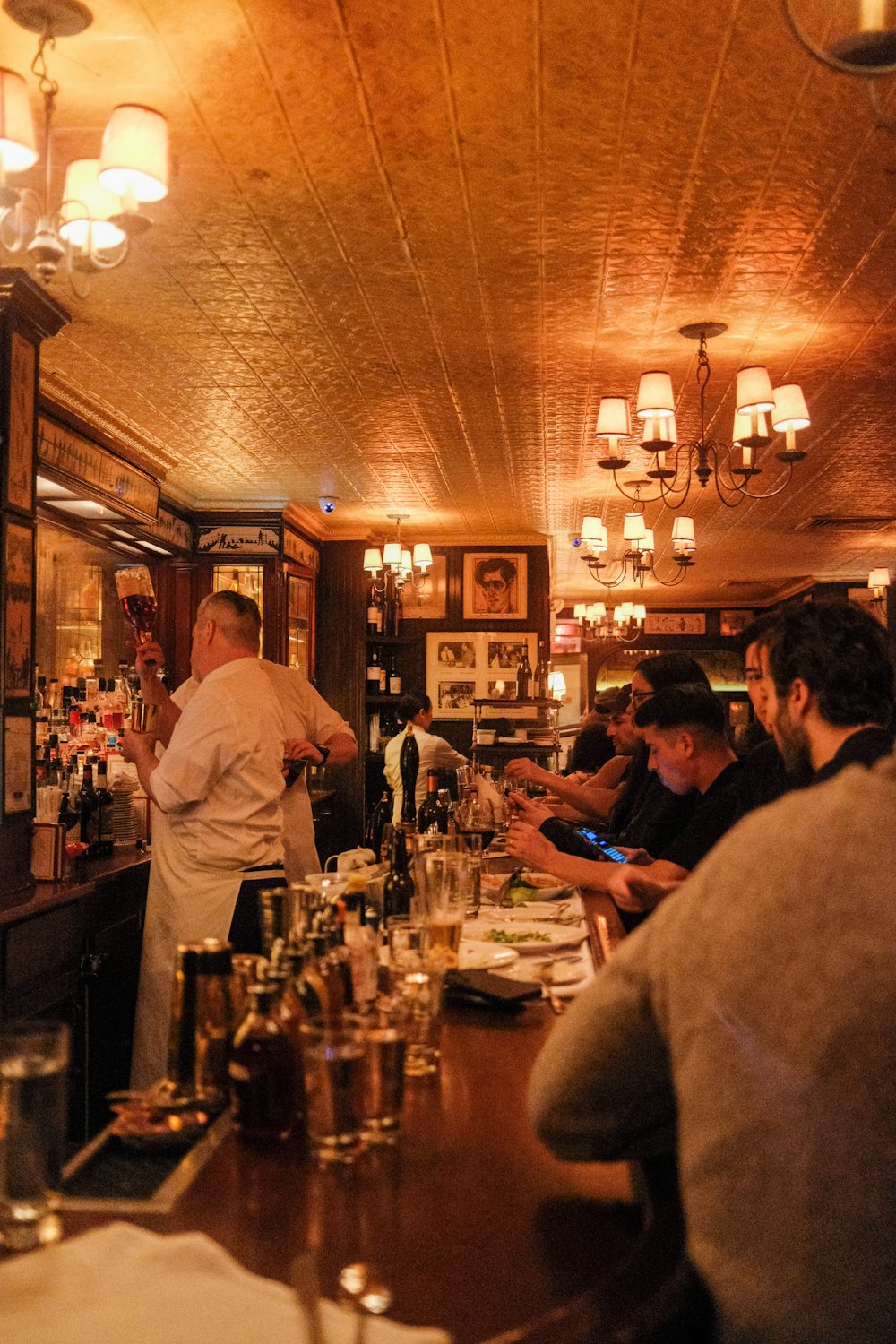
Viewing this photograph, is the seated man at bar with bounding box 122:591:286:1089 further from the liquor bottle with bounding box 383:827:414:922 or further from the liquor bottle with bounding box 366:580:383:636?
the liquor bottle with bounding box 366:580:383:636

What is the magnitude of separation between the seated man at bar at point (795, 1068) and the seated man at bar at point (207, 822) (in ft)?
9.45

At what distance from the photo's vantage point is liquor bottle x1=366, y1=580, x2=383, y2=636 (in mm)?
10273

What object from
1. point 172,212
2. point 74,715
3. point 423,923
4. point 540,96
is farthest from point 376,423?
Answer: point 423,923

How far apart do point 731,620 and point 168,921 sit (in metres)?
14.0

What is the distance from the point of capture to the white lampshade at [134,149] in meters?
2.71

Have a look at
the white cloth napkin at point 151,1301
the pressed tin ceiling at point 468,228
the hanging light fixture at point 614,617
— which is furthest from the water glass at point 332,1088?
the hanging light fixture at point 614,617

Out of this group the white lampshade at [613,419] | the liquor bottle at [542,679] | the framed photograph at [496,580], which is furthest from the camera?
the framed photograph at [496,580]

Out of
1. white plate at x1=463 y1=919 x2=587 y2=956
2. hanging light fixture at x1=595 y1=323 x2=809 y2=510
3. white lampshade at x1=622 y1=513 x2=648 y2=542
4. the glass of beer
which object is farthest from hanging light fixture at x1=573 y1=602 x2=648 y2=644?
white plate at x1=463 y1=919 x2=587 y2=956

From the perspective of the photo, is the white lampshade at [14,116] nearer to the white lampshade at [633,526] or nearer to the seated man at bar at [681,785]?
the seated man at bar at [681,785]

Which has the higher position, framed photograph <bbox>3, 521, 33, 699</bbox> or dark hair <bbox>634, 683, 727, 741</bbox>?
framed photograph <bbox>3, 521, 33, 699</bbox>

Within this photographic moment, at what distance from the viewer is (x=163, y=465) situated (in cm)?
742

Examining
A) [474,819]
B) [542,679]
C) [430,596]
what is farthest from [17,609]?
[430,596]

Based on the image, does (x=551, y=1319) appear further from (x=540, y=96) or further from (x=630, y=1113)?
(x=540, y=96)

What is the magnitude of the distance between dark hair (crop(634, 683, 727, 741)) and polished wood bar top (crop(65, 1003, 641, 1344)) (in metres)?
2.39
